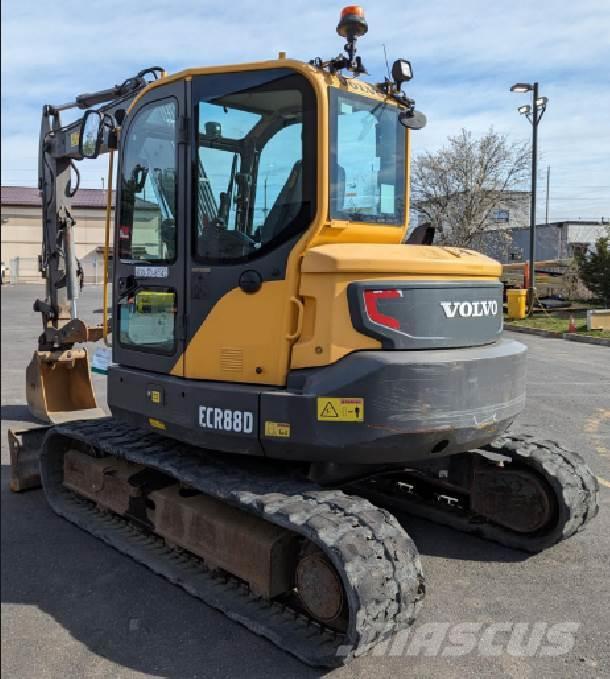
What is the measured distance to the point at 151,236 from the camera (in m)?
4.45

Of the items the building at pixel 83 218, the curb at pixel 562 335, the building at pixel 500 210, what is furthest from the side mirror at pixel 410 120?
the building at pixel 83 218

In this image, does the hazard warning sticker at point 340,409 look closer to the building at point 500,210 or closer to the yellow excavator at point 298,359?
the yellow excavator at point 298,359

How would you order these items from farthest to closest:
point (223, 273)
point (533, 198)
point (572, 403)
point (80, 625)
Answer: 1. point (572, 403)
2. point (533, 198)
3. point (223, 273)
4. point (80, 625)

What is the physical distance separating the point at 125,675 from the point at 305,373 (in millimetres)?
1722

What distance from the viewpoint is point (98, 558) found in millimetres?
4609

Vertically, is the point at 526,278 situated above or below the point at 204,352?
above

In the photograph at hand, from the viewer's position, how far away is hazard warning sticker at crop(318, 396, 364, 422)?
3553mm

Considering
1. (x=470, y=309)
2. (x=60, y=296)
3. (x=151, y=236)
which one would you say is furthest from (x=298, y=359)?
(x=60, y=296)

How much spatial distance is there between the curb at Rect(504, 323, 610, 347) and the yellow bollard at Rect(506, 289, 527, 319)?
0.44 feet

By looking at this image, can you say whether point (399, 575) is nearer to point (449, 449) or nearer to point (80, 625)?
point (449, 449)

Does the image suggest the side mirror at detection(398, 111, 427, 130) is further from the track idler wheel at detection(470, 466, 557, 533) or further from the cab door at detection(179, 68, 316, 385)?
the track idler wheel at detection(470, 466, 557, 533)

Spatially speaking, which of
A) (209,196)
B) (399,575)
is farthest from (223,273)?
(399,575)

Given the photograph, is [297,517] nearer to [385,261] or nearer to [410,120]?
[385,261]

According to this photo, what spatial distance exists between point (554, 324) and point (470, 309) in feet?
6.55
